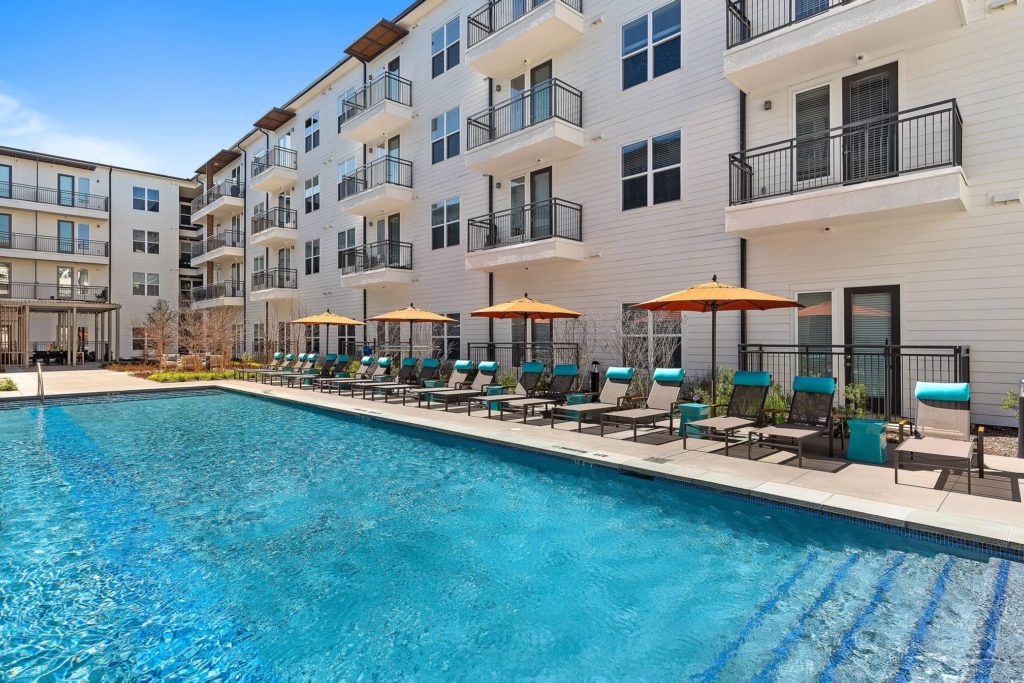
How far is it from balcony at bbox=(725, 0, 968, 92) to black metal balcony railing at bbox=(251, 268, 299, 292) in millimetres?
22670

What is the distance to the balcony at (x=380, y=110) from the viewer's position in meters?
20.2

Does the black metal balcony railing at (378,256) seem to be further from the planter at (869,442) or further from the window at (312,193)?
the planter at (869,442)

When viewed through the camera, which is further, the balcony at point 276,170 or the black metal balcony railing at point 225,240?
the black metal balcony railing at point 225,240

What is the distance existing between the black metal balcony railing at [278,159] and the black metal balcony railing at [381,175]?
6.86 meters

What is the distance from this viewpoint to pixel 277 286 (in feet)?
91.2

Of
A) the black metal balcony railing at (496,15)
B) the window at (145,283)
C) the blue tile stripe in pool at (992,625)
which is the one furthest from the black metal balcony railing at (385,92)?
the window at (145,283)

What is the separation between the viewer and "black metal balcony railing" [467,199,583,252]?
48.5 ft

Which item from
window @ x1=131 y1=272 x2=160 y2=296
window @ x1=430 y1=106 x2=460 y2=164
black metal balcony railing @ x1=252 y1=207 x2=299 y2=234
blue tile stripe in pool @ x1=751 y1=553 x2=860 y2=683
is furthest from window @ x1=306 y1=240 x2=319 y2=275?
blue tile stripe in pool @ x1=751 y1=553 x2=860 y2=683

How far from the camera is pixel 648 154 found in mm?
13328

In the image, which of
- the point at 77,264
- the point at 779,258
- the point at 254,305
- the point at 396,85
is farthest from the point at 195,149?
the point at 779,258

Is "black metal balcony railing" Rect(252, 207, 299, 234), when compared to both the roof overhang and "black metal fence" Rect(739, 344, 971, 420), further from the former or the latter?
"black metal fence" Rect(739, 344, 971, 420)

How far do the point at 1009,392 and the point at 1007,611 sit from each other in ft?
20.0

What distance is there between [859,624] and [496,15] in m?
18.2

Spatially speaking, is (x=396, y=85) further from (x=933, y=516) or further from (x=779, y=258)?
(x=933, y=516)
